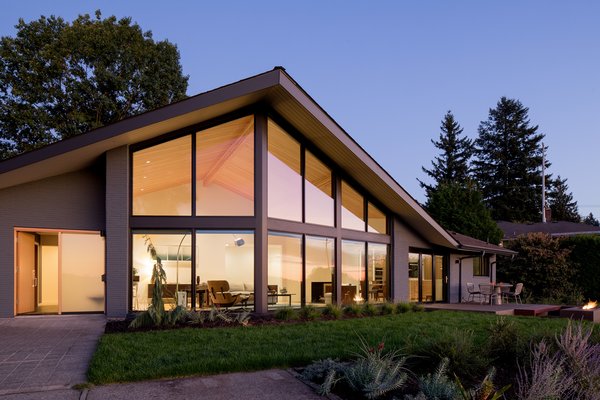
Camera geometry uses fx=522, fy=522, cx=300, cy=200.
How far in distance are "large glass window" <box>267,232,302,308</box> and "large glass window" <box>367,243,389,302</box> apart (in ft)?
10.5

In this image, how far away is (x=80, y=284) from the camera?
12188 millimetres

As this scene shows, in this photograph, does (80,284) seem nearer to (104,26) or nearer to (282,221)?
(282,221)

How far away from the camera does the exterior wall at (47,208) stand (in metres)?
11.5

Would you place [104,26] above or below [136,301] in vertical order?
above

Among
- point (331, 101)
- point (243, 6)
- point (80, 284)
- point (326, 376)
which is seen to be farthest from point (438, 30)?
point (331, 101)

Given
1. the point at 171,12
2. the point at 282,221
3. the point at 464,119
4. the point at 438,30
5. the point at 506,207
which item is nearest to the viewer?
the point at 282,221

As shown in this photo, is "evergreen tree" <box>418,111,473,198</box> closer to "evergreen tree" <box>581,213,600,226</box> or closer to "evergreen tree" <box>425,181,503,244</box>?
"evergreen tree" <box>581,213,600,226</box>

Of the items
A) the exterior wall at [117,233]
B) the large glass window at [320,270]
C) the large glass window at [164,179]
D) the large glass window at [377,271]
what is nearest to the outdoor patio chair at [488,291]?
the large glass window at [377,271]

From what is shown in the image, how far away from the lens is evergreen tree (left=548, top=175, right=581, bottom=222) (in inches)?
2083

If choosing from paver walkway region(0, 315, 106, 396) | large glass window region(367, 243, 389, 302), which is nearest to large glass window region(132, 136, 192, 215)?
paver walkway region(0, 315, 106, 396)

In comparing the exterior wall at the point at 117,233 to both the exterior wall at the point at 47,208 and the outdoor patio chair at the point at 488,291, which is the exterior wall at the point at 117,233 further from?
the outdoor patio chair at the point at 488,291

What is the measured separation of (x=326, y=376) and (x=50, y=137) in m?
22.7


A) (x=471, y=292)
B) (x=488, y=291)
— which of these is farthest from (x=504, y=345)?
(x=471, y=292)

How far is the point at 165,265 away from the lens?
39.1ft
